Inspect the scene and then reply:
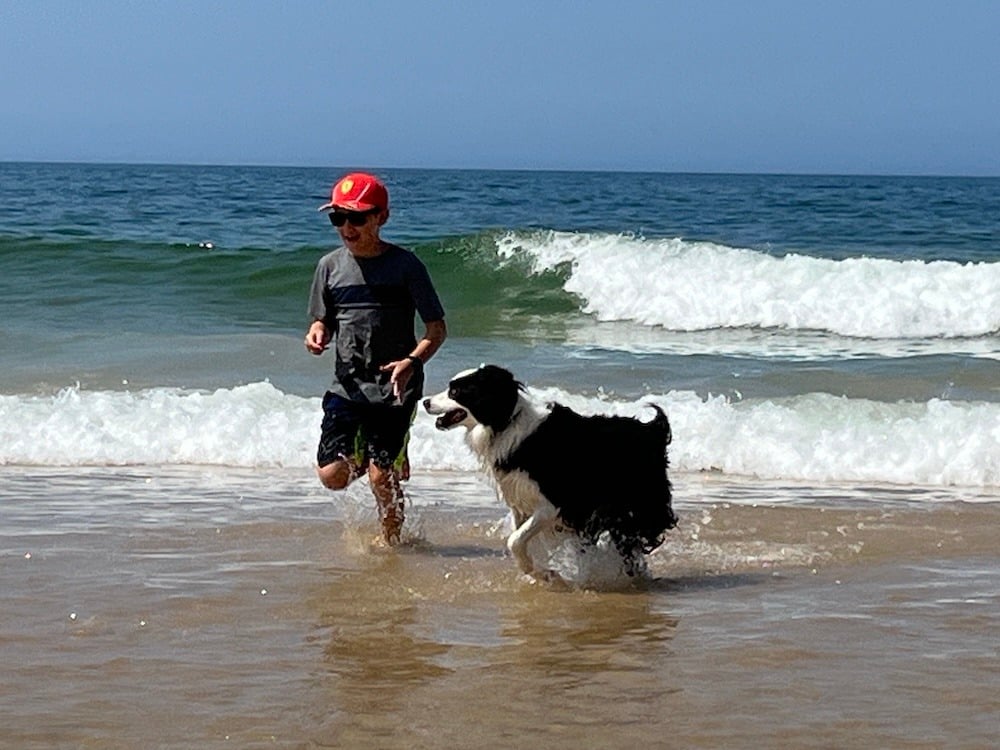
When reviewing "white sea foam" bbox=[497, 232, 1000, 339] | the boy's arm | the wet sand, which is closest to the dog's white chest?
the wet sand

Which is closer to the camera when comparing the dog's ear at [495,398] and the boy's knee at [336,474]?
the dog's ear at [495,398]

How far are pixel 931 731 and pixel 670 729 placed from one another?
2.64 ft

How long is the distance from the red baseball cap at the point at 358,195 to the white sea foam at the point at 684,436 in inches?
130

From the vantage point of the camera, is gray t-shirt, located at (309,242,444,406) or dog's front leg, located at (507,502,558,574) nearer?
dog's front leg, located at (507,502,558,574)

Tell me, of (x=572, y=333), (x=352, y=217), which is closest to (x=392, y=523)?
(x=352, y=217)

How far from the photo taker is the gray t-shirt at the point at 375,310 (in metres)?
6.75

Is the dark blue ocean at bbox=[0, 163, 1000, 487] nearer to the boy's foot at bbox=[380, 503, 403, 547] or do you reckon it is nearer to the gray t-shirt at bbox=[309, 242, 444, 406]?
the boy's foot at bbox=[380, 503, 403, 547]

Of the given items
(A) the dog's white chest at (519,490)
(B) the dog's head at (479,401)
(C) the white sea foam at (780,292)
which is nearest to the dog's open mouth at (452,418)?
(B) the dog's head at (479,401)

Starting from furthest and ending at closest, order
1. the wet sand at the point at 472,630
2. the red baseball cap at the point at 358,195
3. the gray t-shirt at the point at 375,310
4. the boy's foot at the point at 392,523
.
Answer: the boy's foot at the point at 392,523, the gray t-shirt at the point at 375,310, the red baseball cap at the point at 358,195, the wet sand at the point at 472,630

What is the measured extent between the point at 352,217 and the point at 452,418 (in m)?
1.08

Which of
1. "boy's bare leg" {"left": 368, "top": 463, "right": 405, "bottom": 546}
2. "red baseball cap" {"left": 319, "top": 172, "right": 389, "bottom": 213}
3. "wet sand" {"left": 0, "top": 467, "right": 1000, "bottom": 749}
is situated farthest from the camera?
"boy's bare leg" {"left": 368, "top": 463, "right": 405, "bottom": 546}

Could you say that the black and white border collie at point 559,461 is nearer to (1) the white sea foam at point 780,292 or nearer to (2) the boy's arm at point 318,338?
(2) the boy's arm at point 318,338

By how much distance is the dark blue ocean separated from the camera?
32.6ft

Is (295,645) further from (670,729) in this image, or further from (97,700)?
(670,729)
